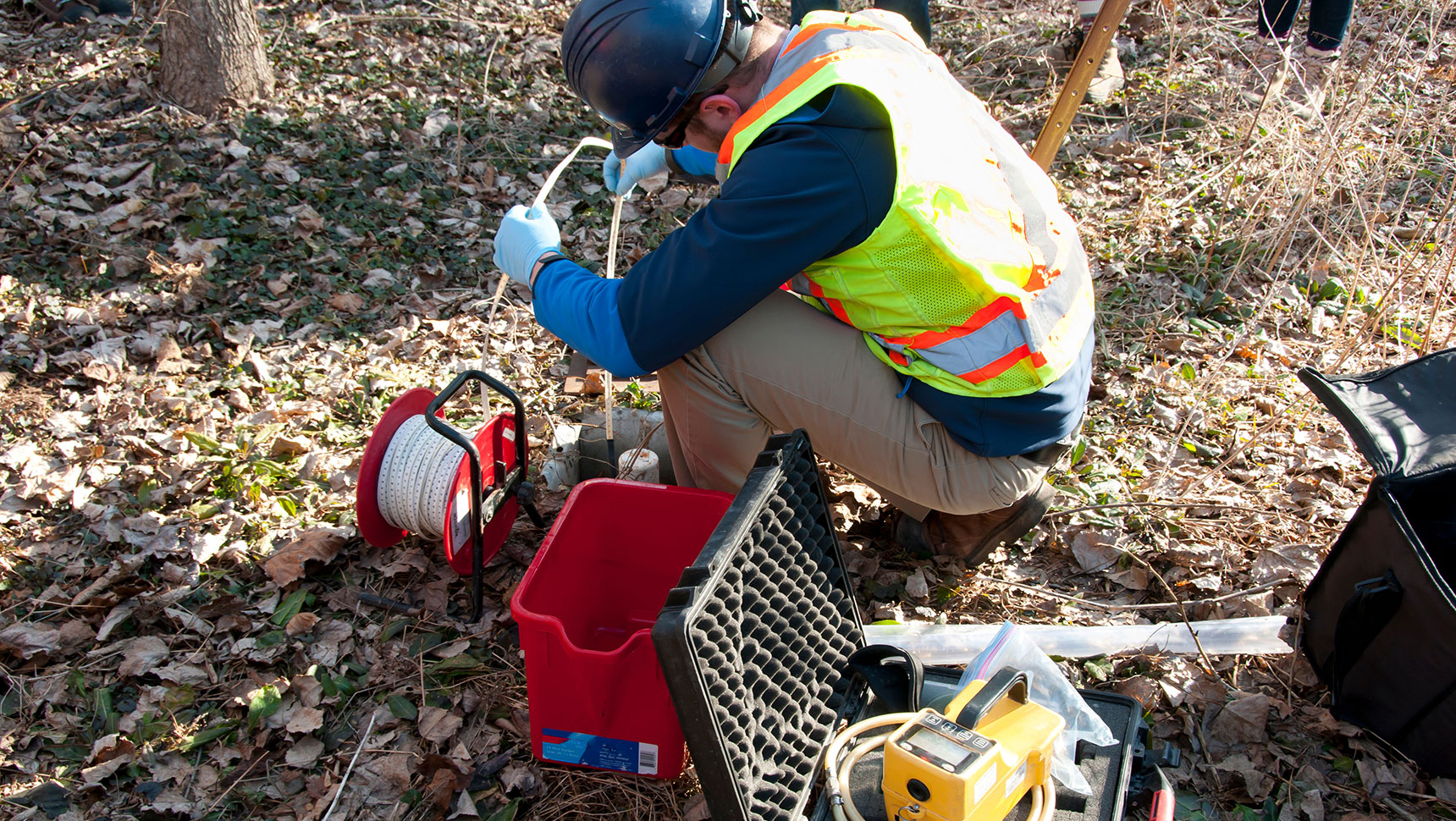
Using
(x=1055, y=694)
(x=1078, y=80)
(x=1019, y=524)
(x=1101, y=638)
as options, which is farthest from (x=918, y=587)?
(x=1078, y=80)

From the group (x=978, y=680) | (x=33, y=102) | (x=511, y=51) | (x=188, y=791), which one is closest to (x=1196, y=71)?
(x=511, y=51)

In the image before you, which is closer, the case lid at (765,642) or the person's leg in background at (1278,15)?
the case lid at (765,642)

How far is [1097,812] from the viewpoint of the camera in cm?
216

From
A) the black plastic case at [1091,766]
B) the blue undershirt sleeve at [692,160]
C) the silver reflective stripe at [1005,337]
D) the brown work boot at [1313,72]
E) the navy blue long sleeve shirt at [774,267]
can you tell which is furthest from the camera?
the brown work boot at [1313,72]

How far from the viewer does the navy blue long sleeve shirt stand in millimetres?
2217

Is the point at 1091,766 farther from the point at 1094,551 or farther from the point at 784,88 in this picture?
the point at 784,88

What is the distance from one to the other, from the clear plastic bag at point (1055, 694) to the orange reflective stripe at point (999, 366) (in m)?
0.71

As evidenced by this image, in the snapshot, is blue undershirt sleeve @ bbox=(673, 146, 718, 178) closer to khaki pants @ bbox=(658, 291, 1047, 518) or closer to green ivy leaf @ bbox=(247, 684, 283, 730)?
khaki pants @ bbox=(658, 291, 1047, 518)

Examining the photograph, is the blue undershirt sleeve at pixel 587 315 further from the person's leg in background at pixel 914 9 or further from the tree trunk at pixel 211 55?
the tree trunk at pixel 211 55

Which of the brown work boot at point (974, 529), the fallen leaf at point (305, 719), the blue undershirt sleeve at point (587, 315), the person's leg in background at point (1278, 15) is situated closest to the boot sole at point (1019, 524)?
the brown work boot at point (974, 529)

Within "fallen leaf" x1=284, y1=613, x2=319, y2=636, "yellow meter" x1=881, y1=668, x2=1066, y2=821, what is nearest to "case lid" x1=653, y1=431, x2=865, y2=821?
"yellow meter" x1=881, y1=668, x2=1066, y2=821

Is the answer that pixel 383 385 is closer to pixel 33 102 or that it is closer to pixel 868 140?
pixel 868 140

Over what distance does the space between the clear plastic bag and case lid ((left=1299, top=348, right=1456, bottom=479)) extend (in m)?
1.06

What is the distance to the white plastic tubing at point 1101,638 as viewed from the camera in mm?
2826
